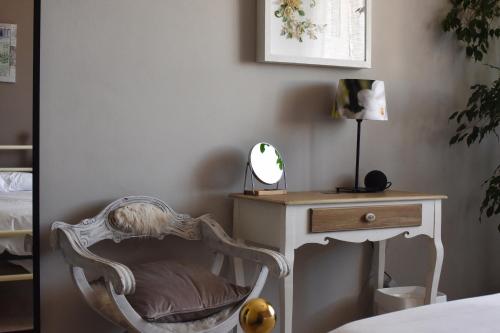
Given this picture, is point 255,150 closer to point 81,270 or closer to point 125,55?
point 125,55

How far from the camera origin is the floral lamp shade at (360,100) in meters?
2.71

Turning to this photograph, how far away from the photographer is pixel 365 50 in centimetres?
292

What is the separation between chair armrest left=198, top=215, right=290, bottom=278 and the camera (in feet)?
7.09

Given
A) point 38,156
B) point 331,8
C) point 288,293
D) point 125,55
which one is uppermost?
point 331,8

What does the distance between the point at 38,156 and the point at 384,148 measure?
64.3 inches

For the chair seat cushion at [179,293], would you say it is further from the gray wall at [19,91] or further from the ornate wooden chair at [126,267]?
the gray wall at [19,91]

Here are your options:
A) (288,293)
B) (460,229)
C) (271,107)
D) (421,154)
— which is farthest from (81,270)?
(460,229)

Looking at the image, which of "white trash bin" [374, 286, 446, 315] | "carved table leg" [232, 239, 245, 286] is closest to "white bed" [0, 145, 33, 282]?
"carved table leg" [232, 239, 245, 286]

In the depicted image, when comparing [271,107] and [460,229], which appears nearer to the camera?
[271,107]

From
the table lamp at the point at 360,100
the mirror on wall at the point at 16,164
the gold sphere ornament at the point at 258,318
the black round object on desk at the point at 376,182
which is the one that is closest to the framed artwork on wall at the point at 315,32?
the table lamp at the point at 360,100

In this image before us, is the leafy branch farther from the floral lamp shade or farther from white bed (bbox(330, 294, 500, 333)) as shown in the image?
white bed (bbox(330, 294, 500, 333))

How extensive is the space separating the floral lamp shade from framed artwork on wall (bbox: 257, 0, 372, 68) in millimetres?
191

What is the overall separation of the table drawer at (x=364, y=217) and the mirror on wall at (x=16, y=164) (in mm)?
1062

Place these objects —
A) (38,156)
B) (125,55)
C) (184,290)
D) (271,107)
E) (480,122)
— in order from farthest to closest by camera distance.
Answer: (480,122) → (271,107) → (125,55) → (38,156) → (184,290)
